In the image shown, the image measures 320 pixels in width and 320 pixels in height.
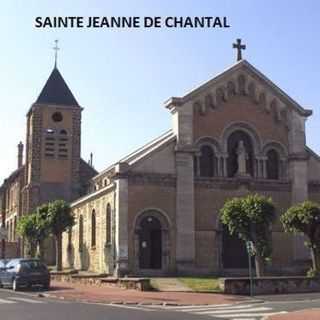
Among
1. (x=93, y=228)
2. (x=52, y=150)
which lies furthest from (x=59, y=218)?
(x=52, y=150)

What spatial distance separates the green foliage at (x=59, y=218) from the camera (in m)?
44.1

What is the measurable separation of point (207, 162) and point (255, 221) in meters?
9.66

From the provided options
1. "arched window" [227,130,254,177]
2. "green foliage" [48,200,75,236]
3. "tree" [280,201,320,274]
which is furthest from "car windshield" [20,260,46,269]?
"arched window" [227,130,254,177]

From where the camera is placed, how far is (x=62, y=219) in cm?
4422

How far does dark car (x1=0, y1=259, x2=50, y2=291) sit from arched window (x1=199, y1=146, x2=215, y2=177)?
1242cm

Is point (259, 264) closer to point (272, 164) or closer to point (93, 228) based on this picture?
point (272, 164)

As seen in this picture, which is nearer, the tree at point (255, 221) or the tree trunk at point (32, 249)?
the tree at point (255, 221)

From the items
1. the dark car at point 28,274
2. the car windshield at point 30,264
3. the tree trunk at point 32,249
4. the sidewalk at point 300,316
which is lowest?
the sidewalk at point 300,316

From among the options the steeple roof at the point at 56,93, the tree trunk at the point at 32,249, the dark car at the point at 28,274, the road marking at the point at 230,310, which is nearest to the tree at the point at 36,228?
the tree trunk at the point at 32,249

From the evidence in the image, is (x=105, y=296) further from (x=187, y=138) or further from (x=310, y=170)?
(x=310, y=170)

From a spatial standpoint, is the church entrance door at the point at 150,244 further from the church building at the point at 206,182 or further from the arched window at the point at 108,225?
the arched window at the point at 108,225

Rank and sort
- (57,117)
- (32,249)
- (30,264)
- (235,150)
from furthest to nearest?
(57,117), (32,249), (235,150), (30,264)

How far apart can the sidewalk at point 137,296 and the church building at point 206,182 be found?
7.03m

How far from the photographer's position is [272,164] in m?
43.2
